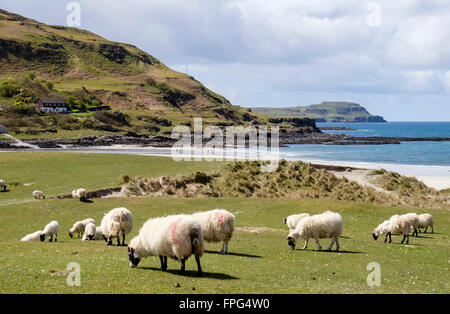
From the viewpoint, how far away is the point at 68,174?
5475cm

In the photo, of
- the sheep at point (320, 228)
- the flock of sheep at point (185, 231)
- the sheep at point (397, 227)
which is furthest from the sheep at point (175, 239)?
the sheep at point (397, 227)

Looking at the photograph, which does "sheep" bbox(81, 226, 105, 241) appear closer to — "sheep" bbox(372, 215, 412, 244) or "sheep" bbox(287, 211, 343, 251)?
"sheep" bbox(287, 211, 343, 251)

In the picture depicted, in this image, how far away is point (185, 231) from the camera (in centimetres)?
1533

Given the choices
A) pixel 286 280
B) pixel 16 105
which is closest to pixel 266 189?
pixel 286 280

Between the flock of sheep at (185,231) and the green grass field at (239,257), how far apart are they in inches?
31.5

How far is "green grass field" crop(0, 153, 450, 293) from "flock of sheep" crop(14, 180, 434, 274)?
2.62 ft

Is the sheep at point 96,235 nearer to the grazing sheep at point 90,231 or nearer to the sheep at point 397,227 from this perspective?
the grazing sheep at point 90,231

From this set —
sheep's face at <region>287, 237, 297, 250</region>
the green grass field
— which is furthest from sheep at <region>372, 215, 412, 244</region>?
sheep's face at <region>287, 237, 297, 250</region>

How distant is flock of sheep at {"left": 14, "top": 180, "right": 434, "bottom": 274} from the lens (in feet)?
50.6

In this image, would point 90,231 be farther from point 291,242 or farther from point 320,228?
point 320,228

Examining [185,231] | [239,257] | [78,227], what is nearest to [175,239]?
[185,231]

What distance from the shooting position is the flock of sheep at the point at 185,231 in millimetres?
15430
